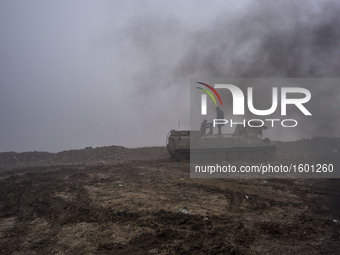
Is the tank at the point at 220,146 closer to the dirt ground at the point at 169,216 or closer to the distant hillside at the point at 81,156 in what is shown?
the distant hillside at the point at 81,156

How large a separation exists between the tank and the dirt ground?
398 cm

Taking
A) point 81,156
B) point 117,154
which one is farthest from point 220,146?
point 81,156

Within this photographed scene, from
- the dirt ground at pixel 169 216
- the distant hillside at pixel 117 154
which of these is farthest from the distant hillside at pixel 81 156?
the dirt ground at pixel 169 216

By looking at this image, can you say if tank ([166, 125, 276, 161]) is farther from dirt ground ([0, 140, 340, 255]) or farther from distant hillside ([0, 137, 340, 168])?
dirt ground ([0, 140, 340, 255])

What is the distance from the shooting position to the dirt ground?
4.92 meters

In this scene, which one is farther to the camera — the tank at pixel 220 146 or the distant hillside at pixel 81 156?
the distant hillside at pixel 81 156

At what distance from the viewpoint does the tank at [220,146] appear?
1455 cm

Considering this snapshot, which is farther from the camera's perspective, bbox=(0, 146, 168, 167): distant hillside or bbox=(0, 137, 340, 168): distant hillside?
bbox=(0, 146, 168, 167): distant hillside

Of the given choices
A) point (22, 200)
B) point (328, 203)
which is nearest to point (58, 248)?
point (22, 200)

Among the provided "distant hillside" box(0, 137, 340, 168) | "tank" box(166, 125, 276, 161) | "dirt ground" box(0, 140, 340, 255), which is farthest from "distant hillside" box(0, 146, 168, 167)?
"dirt ground" box(0, 140, 340, 255)

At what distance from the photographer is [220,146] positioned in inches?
578

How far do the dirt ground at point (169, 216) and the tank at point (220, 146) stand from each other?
3.98 meters

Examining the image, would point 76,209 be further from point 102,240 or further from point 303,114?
point 303,114

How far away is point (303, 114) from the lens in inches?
774
